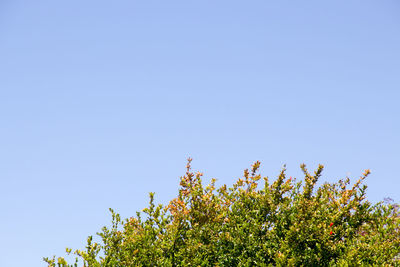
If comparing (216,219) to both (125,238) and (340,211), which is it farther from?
(340,211)

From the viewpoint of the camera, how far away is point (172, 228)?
43.8ft

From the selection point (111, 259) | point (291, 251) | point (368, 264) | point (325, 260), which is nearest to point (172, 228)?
point (111, 259)

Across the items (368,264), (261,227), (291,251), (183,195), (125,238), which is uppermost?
(183,195)

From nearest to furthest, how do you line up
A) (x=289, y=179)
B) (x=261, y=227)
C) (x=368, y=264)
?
(x=368, y=264)
(x=261, y=227)
(x=289, y=179)

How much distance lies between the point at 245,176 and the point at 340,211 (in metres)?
3.84

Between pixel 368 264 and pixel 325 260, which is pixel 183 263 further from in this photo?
pixel 368 264

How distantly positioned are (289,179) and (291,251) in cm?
301

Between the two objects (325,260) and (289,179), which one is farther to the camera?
(289,179)

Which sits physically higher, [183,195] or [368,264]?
[183,195]

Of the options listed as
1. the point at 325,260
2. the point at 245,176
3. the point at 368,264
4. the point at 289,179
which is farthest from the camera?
the point at 245,176

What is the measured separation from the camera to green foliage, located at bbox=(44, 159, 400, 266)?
41.4ft

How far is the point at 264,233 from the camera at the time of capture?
44.4ft

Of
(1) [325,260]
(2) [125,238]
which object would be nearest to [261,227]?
(1) [325,260]

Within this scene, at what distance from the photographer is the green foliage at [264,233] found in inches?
497
